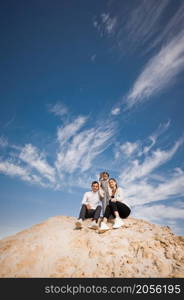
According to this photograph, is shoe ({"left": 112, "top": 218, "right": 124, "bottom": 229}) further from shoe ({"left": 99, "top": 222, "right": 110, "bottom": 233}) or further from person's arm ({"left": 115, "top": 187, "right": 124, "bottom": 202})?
person's arm ({"left": 115, "top": 187, "right": 124, "bottom": 202})

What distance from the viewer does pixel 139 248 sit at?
791cm

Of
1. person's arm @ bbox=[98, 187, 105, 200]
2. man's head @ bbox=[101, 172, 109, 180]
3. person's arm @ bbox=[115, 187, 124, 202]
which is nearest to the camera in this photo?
person's arm @ bbox=[115, 187, 124, 202]

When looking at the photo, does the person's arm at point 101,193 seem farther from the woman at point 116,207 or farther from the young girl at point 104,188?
the woman at point 116,207

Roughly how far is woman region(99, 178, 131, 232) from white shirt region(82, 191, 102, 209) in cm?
82

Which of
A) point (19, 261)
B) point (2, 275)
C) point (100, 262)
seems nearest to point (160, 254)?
point (100, 262)

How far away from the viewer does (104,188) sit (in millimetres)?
→ 9844

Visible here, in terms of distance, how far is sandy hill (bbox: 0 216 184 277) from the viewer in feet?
23.2

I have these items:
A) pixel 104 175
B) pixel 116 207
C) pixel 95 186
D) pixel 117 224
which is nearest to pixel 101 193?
pixel 95 186

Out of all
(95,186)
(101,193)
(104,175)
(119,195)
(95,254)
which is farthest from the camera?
(104,175)

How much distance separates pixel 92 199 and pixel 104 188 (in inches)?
31.4

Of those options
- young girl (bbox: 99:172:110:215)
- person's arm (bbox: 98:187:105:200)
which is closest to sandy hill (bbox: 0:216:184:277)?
young girl (bbox: 99:172:110:215)

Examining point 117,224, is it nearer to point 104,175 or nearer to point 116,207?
point 116,207

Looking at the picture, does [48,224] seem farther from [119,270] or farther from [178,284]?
[178,284]

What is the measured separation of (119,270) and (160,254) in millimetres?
1718
